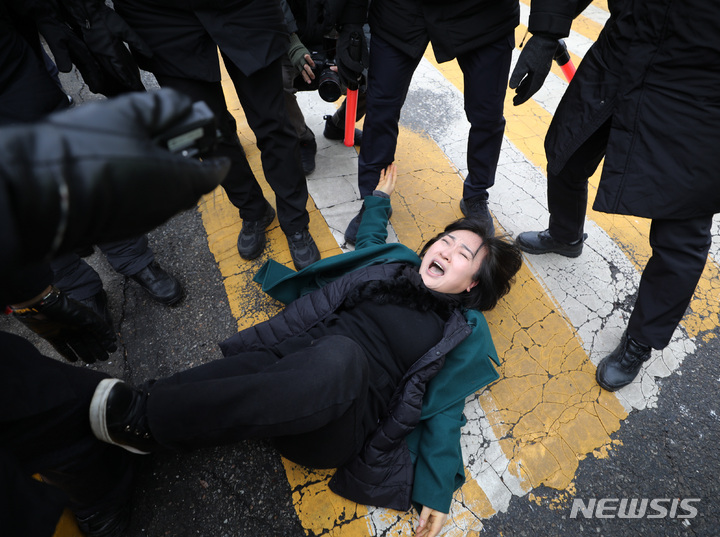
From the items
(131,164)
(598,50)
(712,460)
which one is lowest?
(712,460)

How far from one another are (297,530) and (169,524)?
0.51m

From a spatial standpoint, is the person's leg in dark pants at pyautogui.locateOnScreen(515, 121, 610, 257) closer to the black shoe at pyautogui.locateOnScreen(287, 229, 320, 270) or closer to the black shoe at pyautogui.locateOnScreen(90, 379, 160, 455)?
the black shoe at pyautogui.locateOnScreen(287, 229, 320, 270)

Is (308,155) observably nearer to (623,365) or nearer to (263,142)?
(263,142)

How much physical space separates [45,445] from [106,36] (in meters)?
1.55

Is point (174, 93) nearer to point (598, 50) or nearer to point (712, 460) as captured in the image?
point (598, 50)

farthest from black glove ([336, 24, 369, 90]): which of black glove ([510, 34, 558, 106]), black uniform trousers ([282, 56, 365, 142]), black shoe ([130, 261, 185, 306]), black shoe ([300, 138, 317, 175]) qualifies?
black shoe ([130, 261, 185, 306])

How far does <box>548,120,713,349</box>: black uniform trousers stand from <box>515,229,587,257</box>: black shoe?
1.31 ft

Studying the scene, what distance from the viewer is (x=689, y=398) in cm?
199

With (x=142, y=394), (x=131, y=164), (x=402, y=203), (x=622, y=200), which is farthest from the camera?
(x=402, y=203)

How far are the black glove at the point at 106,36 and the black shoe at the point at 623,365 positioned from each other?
8.68 ft

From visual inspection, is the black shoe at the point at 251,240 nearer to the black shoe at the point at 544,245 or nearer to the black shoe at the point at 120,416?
the black shoe at the point at 120,416

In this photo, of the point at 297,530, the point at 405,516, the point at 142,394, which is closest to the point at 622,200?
the point at 405,516

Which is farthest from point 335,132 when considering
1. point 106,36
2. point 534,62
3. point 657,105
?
point 657,105

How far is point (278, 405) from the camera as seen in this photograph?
1.28m
